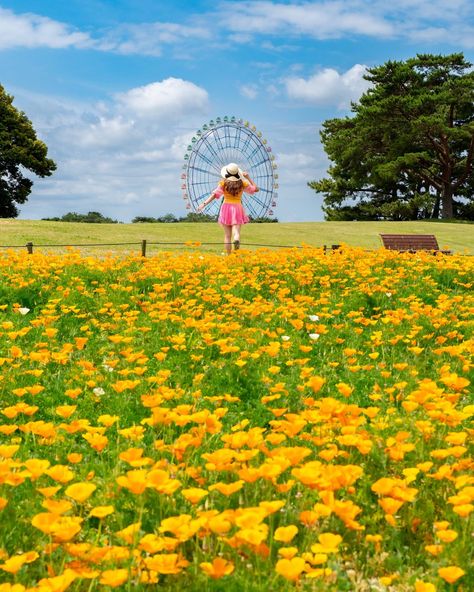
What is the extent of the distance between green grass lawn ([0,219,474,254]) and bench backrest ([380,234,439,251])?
4910 millimetres

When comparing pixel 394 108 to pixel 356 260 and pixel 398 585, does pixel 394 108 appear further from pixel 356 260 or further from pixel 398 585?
pixel 398 585

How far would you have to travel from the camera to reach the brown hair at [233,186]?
15.9 meters

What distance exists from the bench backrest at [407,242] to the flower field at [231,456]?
306 inches

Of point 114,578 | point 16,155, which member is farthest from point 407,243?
point 16,155

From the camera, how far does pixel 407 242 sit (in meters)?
17.3

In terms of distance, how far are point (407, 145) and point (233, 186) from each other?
115ft

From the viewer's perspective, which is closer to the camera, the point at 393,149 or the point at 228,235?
the point at 228,235

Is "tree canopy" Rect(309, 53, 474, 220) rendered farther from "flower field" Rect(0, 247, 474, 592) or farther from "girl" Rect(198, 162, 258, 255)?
"flower field" Rect(0, 247, 474, 592)

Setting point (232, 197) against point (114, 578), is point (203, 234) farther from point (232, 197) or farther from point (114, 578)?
point (114, 578)

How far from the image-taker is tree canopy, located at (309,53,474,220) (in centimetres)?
4566

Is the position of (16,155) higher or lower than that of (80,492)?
higher

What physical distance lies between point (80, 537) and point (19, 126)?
4353cm

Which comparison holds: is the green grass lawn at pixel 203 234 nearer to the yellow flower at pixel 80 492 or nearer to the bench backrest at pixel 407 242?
the bench backrest at pixel 407 242

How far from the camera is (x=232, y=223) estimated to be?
52.5ft
